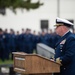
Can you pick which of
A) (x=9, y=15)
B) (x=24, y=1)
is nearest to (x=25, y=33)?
(x=24, y=1)

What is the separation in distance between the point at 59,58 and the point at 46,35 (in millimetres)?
24010

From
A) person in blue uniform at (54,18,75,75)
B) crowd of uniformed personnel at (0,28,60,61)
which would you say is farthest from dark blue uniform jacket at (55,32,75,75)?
crowd of uniformed personnel at (0,28,60,61)

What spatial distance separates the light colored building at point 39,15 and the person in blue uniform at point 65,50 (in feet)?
135

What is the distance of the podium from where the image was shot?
755cm

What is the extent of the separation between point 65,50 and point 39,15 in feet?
144

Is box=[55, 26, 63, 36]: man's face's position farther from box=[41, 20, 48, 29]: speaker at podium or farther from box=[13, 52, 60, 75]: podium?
box=[41, 20, 48, 29]: speaker at podium

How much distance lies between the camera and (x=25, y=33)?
2909 centimetres

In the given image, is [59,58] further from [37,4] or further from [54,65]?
[37,4]

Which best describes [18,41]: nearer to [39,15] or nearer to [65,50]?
[65,50]

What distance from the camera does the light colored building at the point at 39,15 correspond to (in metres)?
49.8

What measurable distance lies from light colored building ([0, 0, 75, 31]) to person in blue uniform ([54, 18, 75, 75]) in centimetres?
4118

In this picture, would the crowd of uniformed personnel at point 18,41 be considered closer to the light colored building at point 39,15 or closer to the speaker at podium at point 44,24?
the light colored building at point 39,15

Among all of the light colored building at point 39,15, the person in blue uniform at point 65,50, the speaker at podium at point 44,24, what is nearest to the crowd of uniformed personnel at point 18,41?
the light colored building at point 39,15

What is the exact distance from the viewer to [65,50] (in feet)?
26.1
